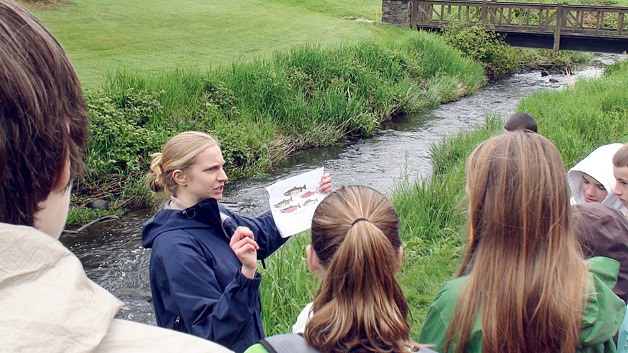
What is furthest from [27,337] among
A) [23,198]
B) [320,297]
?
[320,297]

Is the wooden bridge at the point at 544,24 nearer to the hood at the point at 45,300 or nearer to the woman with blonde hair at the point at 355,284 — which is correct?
the woman with blonde hair at the point at 355,284

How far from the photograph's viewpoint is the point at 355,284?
81.0 inches

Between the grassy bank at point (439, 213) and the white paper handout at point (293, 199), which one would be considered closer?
the white paper handout at point (293, 199)

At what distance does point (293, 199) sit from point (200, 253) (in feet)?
1.70

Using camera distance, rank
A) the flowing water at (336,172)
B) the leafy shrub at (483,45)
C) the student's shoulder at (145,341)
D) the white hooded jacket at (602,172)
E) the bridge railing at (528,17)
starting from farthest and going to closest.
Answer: the bridge railing at (528,17)
the leafy shrub at (483,45)
the flowing water at (336,172)
the white hooded jacket at (602,172)
the student's shoulder at (145,341)

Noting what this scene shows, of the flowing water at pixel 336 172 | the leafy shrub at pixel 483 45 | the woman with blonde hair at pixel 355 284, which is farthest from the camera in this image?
the leafy shrub at pixel 483 45

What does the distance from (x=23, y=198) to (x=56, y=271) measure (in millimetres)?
218

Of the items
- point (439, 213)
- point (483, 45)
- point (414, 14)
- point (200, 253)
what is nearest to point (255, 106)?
point (439, 213)

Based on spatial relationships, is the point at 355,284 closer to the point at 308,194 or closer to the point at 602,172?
the point at 308,194

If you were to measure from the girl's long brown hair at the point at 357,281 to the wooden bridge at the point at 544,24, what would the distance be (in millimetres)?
20744

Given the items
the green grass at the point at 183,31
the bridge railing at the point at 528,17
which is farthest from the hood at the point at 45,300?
the bridge railing at the point at 528,17

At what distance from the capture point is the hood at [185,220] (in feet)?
10.3

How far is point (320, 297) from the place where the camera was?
212 centimetres

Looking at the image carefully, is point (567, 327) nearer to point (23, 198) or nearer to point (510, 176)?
point (510, 176)
